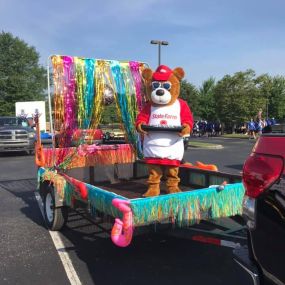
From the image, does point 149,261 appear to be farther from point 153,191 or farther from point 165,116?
point 165,116

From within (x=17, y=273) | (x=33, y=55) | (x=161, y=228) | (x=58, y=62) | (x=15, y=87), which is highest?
(x=33, y=55)

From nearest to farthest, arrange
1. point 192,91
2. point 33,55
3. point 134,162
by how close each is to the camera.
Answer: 1. point 134,162
2. point 192,91
3. point 33,55

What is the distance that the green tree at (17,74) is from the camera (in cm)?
5819

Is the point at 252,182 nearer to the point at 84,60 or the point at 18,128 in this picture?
the point at 84,60

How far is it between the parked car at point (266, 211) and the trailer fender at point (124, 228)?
1423mm

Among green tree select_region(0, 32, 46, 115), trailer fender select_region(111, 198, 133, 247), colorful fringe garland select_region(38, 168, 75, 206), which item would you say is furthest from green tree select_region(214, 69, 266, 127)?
trailer fender select_region(111, 198, 133, 247)

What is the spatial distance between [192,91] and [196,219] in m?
53.6

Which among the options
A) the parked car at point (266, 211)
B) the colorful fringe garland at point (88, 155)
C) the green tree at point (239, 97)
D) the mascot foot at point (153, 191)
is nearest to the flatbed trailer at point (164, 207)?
the mascot foot at point (153, 191)

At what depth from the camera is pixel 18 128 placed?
18094mm

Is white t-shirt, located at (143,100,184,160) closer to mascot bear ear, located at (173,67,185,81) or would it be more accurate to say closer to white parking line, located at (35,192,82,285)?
mascot bear ear, located at (173,67,185,81)

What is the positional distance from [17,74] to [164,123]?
59.4 metres

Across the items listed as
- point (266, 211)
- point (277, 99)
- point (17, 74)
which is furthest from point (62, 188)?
point (17, 74)

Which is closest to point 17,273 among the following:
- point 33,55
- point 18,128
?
point 18,128

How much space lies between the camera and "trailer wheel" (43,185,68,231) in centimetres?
561
